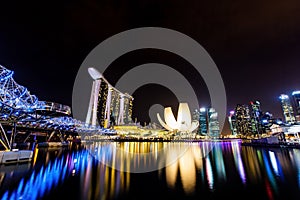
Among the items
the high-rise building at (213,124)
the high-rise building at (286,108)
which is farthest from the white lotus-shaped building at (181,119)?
the high-rise building at (286,108)

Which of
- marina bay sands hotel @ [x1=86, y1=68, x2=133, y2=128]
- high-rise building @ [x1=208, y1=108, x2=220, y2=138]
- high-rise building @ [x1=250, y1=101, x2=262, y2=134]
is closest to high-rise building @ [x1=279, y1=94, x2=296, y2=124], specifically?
high-rise building @ [x1=250, y1=101, x2=262, y2=134]

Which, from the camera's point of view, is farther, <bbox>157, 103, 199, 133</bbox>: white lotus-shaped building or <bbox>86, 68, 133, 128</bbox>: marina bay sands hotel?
<bbox>157, 103, 199, 133</bbox>: white lotus-shaped building

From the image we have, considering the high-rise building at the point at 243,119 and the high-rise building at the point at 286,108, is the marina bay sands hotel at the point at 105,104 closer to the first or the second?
the high-rise building at the point at 243,119

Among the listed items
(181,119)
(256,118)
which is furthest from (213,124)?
(181,119)

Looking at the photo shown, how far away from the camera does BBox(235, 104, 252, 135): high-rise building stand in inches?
3770

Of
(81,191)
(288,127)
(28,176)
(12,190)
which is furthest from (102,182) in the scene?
(288,127)

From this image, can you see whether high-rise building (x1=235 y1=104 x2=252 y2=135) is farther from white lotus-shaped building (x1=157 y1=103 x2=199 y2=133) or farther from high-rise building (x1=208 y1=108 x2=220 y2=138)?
white lotus-shaped building (x1=157 y1=103 x2=199 y2=133)

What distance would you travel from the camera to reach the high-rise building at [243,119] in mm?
95750

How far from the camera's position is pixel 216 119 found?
4631 inches

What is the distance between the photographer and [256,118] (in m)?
88.8

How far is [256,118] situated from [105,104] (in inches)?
3578

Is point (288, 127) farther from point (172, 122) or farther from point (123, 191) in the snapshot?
point (172, 122)

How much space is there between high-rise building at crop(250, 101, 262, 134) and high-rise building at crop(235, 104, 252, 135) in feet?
8.27

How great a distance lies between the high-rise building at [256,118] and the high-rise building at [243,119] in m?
2.52
